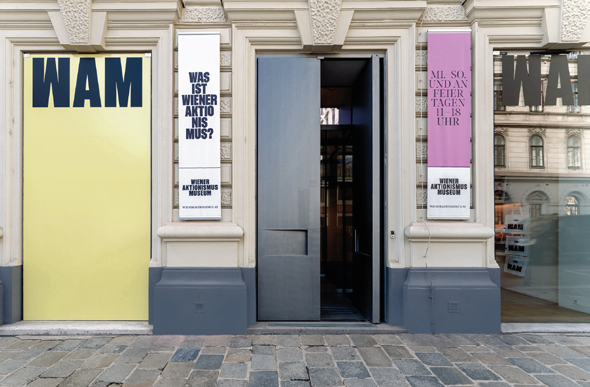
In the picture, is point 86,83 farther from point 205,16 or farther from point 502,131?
point 502,131

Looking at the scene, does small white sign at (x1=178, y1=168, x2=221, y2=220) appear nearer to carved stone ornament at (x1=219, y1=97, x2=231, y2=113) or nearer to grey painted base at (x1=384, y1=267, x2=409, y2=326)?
carved stone ornament at (x1=219, y1=97, x2=231, y2=113)

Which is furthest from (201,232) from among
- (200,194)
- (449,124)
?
(449,124)

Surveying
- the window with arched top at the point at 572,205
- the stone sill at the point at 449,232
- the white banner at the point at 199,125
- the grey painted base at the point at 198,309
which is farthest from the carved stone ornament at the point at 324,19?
the window with arched top at the point at 572,205

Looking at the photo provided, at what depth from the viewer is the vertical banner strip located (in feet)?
15.1

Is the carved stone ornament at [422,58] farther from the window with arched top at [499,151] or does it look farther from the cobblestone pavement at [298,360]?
the cobblestone pavement at [298,360]

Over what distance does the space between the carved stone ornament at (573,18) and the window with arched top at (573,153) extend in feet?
5.26

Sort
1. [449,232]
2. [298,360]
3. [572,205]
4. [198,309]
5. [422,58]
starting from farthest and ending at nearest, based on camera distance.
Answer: [572,205], [422,58], [449,232], [198,309], [298,360]

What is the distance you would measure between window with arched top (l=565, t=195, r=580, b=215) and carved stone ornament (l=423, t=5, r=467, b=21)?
3562 millimetres

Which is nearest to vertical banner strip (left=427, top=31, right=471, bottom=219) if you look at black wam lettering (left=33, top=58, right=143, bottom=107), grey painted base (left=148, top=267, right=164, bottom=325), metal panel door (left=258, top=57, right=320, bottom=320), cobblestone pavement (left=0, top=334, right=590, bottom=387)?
metal panel door (left=258, top=57, right=320, bottom=320)

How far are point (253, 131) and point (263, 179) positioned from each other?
753 millimetres

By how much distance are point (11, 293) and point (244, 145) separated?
4.11 metres

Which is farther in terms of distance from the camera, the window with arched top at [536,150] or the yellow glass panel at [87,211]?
the window with arched top at [536,150]

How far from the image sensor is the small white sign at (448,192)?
4.61 meters

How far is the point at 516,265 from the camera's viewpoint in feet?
16.8
